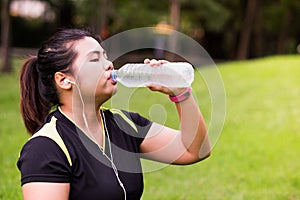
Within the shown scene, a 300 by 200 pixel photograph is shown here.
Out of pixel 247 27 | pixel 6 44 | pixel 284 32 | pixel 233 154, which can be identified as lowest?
pixel 284 32

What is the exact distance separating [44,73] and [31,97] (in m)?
0.20

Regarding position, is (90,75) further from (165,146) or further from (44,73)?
(165,146)

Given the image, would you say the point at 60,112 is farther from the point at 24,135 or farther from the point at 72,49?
the point at 24,135

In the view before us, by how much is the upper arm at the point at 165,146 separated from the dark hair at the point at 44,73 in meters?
0.47

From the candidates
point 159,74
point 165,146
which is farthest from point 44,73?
point 165,146

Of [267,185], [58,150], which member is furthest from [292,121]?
[58,150]

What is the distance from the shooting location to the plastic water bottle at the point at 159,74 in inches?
79.2

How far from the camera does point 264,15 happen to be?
36812 millimetres

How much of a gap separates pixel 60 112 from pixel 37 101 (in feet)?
0.71

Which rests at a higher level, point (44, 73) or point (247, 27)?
point (44, 73)

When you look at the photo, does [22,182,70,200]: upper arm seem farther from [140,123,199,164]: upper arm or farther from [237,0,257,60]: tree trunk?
[237,0,257,60]: tree trunk

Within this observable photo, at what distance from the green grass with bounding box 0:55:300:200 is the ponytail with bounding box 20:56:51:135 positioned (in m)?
0.33

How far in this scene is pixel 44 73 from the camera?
2246mm

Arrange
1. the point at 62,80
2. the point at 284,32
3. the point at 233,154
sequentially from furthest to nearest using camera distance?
the point at 284,32 → the point at 233,154 → the point at 62,80
